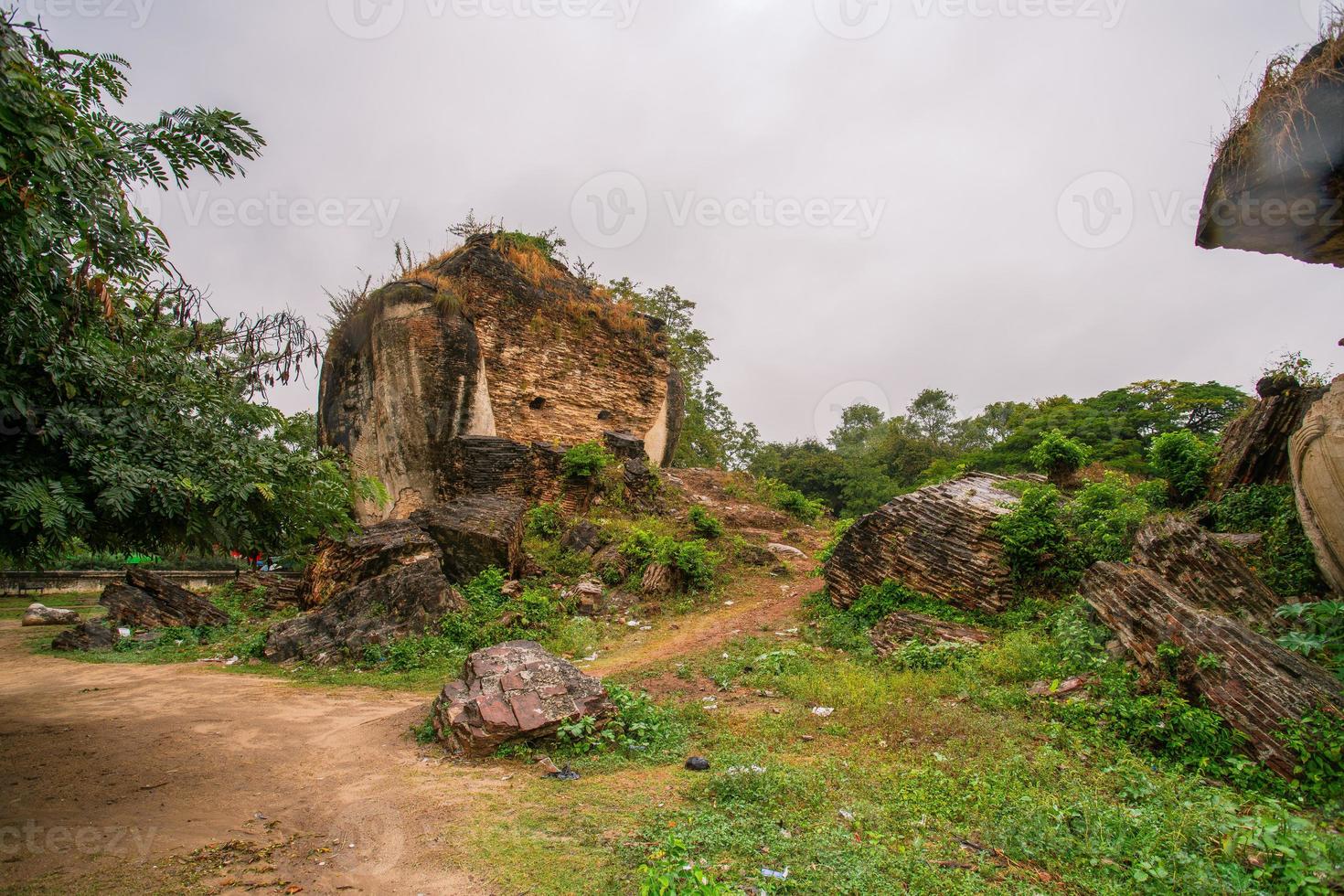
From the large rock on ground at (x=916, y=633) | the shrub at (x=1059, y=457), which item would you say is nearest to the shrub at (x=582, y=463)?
the large rock on ground at (x=916, y=633)

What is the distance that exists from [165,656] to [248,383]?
697 centimetres

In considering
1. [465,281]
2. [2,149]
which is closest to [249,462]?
[2,149]

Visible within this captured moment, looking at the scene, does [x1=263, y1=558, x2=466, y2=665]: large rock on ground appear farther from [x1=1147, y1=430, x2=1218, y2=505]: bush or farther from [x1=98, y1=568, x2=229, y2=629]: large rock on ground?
[x1=1147, y1=430, x2=1218, y2=505]: bush

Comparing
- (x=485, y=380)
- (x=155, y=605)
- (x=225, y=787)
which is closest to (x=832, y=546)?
(x=225, y=787)

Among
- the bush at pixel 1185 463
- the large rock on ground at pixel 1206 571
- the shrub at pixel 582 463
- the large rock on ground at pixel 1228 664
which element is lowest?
the large rock on ground at pixel 1228 664

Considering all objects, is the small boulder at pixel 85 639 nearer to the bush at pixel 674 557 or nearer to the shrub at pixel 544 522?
the shrub at pixel 544 522

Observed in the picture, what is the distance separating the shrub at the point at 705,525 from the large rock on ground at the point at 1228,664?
8.52m

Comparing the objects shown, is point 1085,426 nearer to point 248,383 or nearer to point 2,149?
point 248,383

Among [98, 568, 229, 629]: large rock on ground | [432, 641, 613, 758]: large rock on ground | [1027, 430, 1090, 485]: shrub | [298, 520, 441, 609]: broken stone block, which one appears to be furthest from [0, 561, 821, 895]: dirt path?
[1027, 430, 1090, 485]: shrub

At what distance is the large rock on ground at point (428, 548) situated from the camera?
10773 millimetres

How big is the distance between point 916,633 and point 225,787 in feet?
23.1

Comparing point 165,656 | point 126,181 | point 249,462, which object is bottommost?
point 165,656

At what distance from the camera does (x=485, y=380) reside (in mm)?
16500

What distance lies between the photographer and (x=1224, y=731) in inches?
184
